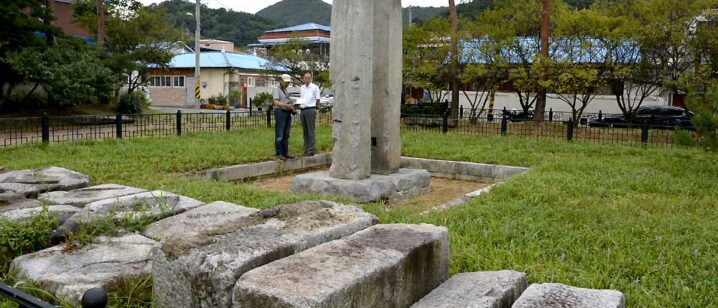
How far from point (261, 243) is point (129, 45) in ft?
93.1

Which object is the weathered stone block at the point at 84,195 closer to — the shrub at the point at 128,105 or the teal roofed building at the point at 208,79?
the shrub at the point at 128,105

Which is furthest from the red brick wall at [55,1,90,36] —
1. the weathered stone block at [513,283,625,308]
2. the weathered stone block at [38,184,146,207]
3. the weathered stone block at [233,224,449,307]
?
the weathered stone block at [513,283,625,308]

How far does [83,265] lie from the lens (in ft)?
11.5

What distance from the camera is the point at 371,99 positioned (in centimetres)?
838

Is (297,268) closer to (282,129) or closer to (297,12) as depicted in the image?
(282,129)

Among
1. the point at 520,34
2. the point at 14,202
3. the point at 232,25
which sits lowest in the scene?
the point at 14,202

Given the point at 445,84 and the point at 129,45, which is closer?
the point at 445,84

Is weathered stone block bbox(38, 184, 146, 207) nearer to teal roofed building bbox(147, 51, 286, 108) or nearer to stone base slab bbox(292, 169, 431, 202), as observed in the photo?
stone base slab bbox(292, 169, 431, 202)

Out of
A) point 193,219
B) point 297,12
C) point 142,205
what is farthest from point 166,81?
point 297,12

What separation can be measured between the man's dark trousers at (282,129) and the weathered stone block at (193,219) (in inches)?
253

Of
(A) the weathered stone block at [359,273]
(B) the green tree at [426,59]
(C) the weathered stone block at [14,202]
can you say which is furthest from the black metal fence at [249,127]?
(A) the weathered stone block at [359,273]

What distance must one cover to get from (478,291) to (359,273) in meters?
0.75

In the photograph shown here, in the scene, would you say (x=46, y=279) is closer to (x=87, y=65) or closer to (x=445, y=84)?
(x=87, y=65)

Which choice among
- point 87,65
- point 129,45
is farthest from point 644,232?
point 129,45
